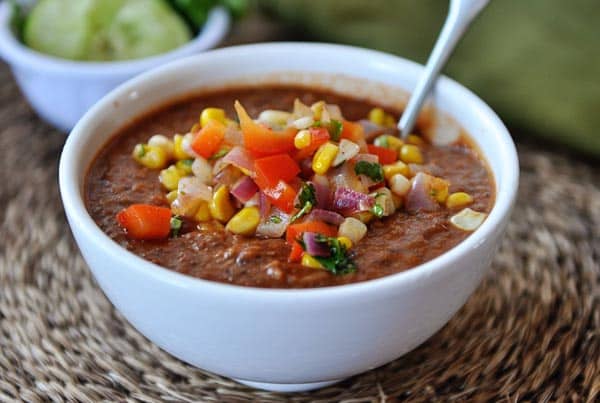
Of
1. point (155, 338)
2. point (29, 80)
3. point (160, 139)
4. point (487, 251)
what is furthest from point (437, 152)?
point (29, 80)

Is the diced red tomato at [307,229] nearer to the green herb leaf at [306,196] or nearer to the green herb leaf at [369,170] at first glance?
the green herb leaf at [306,196]

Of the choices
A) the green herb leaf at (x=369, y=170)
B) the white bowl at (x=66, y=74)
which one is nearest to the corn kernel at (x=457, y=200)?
the green herb leaf at (x=369, y=170)

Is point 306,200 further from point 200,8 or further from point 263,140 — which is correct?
point 200,8

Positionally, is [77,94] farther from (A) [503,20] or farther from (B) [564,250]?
(B) [564,250]

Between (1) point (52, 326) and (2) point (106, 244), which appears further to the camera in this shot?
(1) point (52, 326)

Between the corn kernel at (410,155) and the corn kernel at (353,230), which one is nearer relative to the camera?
the corn kernel at (353,230)

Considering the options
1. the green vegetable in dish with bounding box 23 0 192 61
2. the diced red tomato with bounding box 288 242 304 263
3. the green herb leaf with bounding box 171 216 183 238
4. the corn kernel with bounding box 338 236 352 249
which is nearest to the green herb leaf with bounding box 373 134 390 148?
the corn kernel with bounding box 338 236 352 249

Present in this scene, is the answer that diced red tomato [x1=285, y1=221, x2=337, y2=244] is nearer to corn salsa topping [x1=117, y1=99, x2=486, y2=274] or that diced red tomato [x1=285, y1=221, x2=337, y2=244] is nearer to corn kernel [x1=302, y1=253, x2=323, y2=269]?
corn salsa topping [x1=117, y1=99, x2=486, y2=274]
